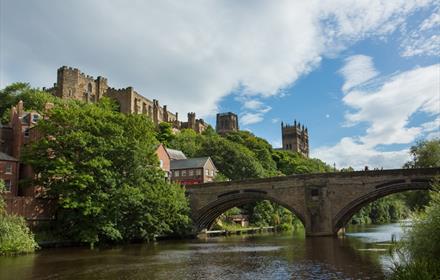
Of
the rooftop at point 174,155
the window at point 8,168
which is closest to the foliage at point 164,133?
the rooftop at point 174,155

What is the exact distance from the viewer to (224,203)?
59.9 metres

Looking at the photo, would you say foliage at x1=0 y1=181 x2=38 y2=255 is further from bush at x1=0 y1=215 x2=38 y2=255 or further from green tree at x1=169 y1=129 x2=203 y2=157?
green tree at x1=169 y1=129 x2=203 y2=157

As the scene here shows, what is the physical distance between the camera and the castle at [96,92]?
331 ft

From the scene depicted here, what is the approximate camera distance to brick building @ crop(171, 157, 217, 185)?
79188 millimetres

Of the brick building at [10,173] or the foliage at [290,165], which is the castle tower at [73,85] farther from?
the foliage at [290,165]

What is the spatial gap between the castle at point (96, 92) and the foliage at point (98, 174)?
59.2 meters

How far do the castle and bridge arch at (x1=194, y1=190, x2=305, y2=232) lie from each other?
49.9 metres

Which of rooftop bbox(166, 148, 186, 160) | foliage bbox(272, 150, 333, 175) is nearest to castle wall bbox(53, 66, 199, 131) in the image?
rooftop bbox(166, 148, 186, 160)

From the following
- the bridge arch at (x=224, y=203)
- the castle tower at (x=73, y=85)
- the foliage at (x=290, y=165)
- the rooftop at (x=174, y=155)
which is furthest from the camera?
the foliage at (x=290, y=165)

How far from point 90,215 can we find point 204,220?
2328 cm

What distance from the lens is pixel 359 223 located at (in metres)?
99.7

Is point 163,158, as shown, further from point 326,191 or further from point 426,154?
point 426,154

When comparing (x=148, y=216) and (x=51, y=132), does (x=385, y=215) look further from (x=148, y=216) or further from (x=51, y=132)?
(x=51, y=132)

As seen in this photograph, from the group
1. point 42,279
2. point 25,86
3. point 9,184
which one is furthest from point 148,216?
point 25,86
